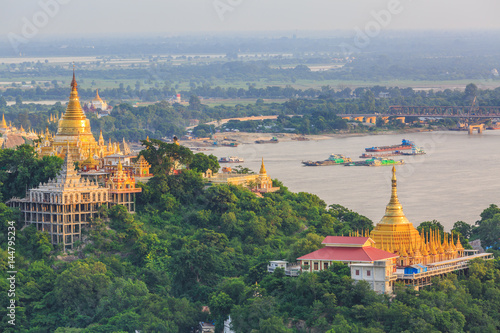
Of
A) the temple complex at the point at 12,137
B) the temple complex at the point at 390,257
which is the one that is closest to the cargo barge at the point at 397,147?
the temple complex at the point at 12,137

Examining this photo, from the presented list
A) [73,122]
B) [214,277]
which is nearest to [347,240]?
[214,277]

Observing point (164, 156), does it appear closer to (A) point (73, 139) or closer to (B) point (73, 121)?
(A) point (73, 139)

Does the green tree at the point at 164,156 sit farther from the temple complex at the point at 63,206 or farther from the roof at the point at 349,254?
the roof at the point at 349,254

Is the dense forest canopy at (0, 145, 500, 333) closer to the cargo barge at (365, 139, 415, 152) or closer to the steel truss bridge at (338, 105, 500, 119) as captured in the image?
the cargo barge at (365, 139, 415, 152)

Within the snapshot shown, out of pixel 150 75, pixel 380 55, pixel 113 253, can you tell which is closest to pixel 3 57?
pixel 150 75

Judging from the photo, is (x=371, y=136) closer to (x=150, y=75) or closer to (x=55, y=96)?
(x=55, y=96)

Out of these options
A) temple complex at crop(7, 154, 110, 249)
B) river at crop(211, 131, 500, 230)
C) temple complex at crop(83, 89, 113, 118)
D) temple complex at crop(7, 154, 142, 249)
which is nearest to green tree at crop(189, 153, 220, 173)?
temple complex at crop(7, 154, 142, 249)
